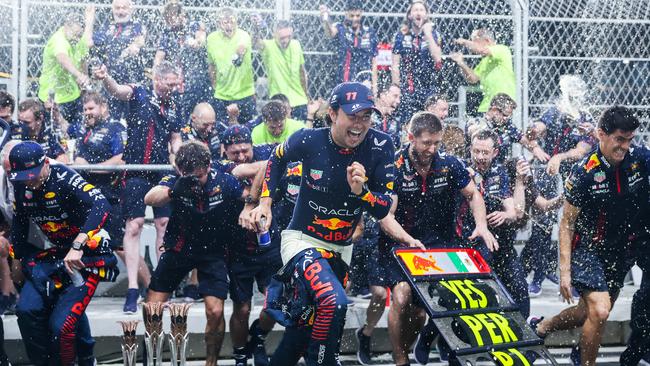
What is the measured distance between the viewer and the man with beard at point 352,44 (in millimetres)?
10828

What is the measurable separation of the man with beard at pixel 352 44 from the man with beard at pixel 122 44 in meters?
2.09

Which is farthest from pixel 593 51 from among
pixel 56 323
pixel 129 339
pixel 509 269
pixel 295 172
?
pixel 56 323

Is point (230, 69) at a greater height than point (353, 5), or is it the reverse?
point (353, 5)

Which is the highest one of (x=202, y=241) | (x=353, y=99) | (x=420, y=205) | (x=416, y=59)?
(x=353, y=99)

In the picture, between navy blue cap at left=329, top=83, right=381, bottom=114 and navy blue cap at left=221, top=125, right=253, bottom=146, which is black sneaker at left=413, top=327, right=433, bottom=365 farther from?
navy blue cap at left=329, top=83, right=381, bottom=114

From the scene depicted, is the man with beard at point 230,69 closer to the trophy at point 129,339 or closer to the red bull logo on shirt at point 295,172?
the red bull logo on shirt at point 295,172

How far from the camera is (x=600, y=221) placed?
24.6 ft

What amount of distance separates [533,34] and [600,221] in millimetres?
3959

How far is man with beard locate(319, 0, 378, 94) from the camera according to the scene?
→ 35.5 ft

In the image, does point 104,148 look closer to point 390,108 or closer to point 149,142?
point 149,142

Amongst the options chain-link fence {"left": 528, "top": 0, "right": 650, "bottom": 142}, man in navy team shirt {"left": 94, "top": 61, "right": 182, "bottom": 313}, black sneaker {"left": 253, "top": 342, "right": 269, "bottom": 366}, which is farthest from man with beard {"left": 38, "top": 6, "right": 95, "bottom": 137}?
chain-link fence {"left": 528, "top": 0, "right": 650, "bottom": 142}

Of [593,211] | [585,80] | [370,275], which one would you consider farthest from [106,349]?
[585,80]

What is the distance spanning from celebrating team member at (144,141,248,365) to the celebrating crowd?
0.01m

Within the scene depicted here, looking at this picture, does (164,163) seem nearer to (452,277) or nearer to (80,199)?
(80,199)
